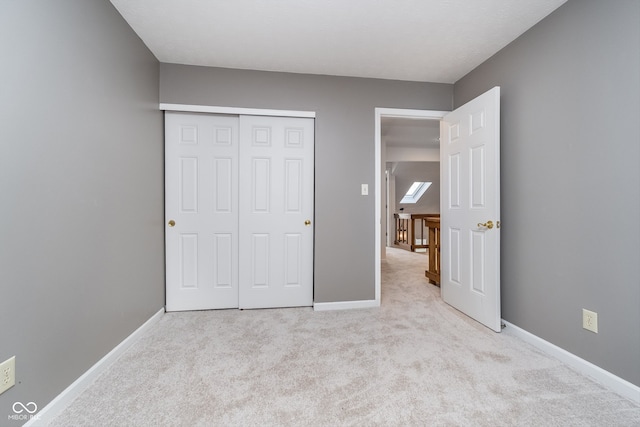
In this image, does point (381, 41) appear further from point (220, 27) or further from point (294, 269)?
point (294, 269)

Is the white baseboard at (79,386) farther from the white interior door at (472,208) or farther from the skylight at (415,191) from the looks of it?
the skylight at (415,191)

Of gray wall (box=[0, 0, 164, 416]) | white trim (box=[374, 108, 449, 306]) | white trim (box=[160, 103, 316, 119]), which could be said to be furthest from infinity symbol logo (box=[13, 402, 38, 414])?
white trim (box=[374, 108, 449, 306])

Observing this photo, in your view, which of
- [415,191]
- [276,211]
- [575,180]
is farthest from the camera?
[415,191]

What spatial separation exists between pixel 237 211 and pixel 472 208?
2.23m

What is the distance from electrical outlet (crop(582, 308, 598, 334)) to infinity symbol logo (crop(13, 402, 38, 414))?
9.79 ft

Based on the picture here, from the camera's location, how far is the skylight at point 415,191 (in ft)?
26.0

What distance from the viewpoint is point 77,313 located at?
4.75 ft

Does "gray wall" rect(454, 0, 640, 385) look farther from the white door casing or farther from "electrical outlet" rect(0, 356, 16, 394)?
"electrical outlet" rect(0, 356, 16, 394)

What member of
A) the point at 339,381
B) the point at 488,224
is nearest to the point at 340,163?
the point at 488,224

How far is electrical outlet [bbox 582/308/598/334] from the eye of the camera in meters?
1.60

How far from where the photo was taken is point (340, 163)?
2.73 metres

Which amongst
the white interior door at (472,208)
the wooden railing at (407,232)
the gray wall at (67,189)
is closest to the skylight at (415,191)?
the wooden railing at (407,232)

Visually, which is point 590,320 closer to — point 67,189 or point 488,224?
point 488,224

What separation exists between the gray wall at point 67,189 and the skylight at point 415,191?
7290mm
